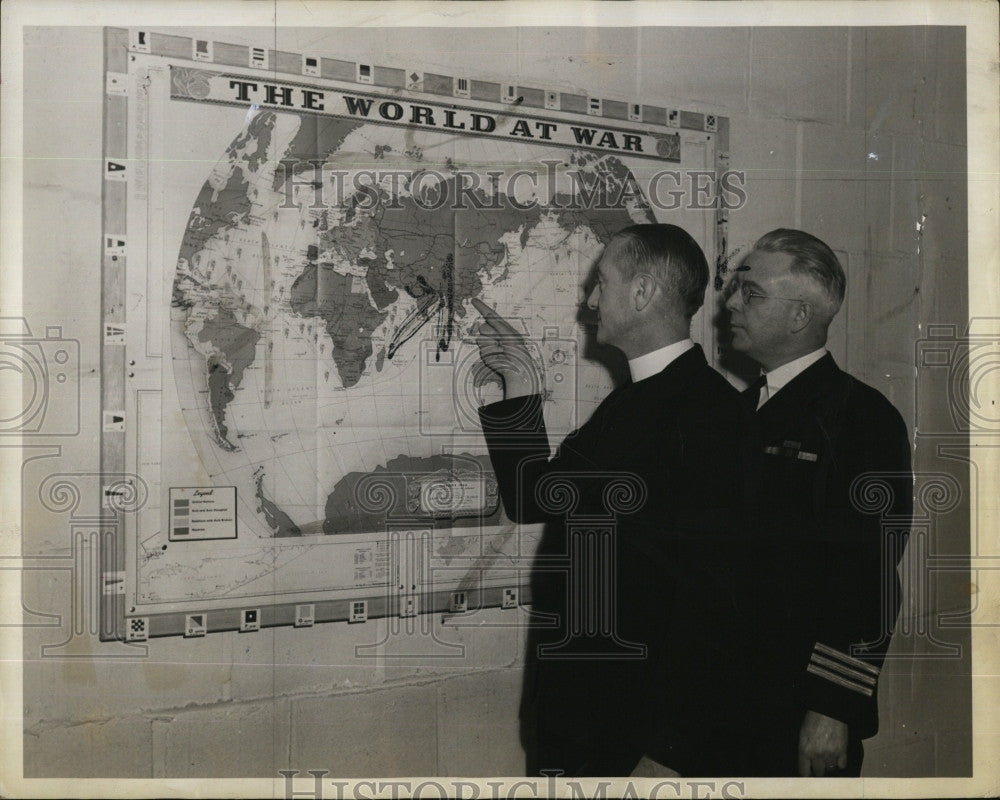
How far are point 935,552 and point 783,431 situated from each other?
0.50m

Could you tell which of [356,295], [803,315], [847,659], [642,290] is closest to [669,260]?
[642,290]

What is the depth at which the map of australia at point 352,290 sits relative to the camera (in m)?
1.82

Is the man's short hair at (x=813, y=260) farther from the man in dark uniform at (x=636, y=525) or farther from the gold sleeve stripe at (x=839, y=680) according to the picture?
the gold sleeve stripe at (x=839, y=680)

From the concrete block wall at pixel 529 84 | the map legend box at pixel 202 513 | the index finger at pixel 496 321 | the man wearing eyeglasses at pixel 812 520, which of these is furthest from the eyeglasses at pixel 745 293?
the map legend box at pixel 202 513

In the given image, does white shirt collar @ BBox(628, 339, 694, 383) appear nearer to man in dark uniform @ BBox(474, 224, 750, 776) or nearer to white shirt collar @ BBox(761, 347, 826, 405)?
man in dark uniform @ BBox(474, 224, 750, 776)

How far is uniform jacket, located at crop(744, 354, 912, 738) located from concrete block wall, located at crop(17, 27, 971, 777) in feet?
0.29

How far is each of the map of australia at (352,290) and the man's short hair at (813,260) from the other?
15.0 inches

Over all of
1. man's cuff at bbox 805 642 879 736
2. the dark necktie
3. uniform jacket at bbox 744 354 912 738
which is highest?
the dark necktie

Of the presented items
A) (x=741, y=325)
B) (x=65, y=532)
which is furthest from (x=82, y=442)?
(x=741, y=325)

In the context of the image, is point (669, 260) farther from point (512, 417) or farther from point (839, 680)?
point (839, 680)

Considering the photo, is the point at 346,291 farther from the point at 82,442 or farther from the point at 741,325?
the point at 741,325

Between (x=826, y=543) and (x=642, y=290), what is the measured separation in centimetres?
75

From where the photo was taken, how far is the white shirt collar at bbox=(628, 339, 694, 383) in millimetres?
1882

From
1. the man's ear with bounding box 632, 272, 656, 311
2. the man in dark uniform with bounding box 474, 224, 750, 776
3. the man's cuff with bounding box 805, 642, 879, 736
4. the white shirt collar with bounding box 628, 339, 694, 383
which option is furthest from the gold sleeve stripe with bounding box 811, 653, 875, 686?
the man's ear with bounding box 632, 272, 656, 311
